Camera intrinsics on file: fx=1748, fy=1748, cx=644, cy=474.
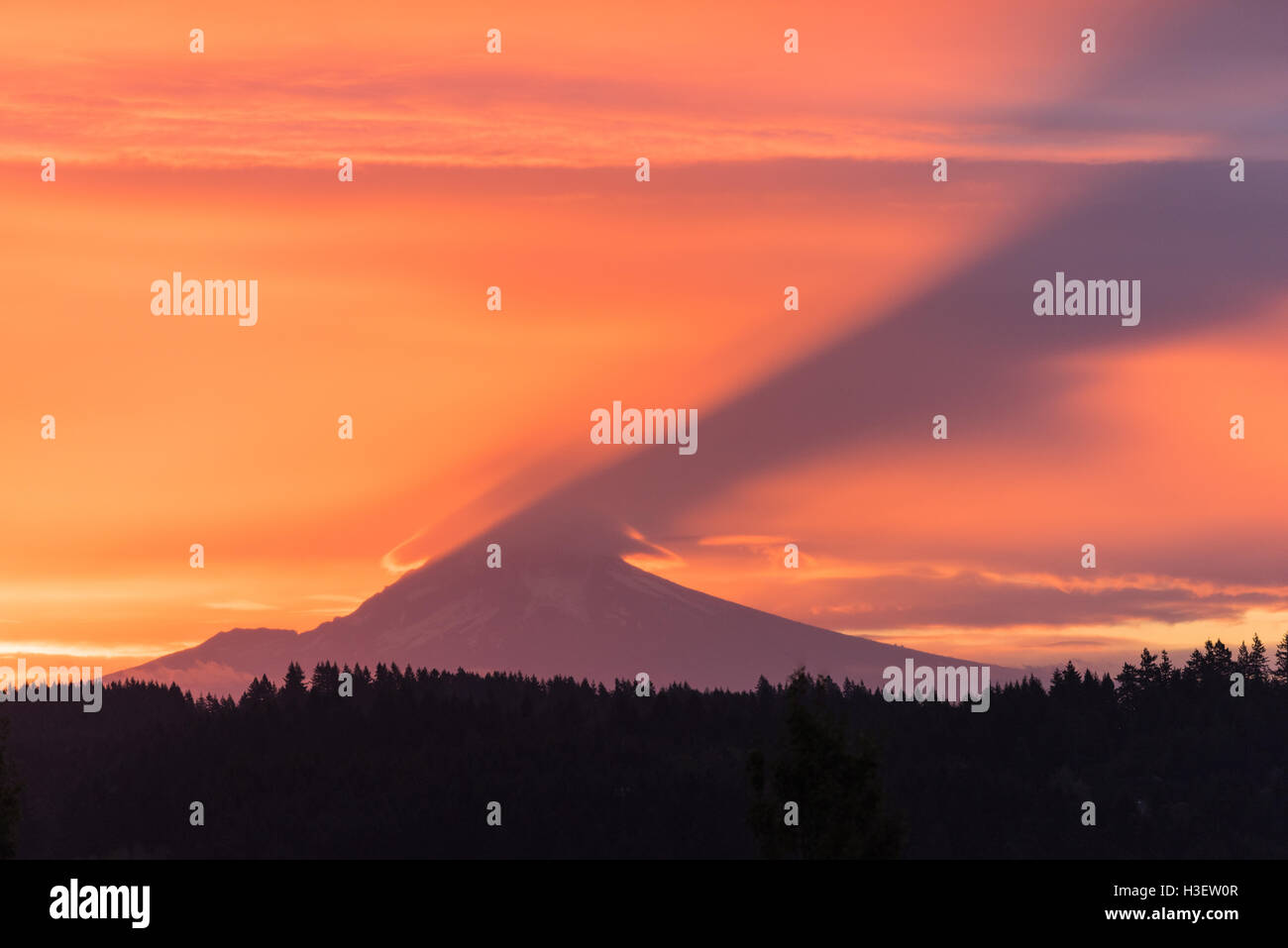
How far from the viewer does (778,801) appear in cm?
6794
